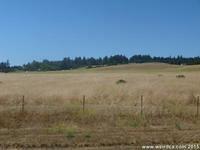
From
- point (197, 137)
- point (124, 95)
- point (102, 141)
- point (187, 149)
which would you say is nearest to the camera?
point (187, 149)

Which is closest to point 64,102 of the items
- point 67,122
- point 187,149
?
point 67,122

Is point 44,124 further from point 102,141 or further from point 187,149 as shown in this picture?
point 187,149

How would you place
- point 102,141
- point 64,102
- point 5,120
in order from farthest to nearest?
point 64,102
point 5,120
point 102,141

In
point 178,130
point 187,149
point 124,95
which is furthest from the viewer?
point 124,95

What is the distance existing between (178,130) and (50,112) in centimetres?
673

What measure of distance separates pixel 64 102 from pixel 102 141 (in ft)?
46.4

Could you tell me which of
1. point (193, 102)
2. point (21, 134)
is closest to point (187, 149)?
point (21, 134)

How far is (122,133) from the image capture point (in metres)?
19.3

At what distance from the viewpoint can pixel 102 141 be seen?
17469 millimetres

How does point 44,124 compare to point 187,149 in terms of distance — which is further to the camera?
point 44,124

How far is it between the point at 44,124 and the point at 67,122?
3.51 ft

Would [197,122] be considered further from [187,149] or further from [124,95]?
[124,95]

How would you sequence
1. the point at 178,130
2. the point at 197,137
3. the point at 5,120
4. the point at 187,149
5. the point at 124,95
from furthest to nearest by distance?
the point at 124,95, the point at 5,120, the point at 178,130, the point at 197,137, the point at 187,149

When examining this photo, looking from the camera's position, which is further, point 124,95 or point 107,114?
point 124,95
